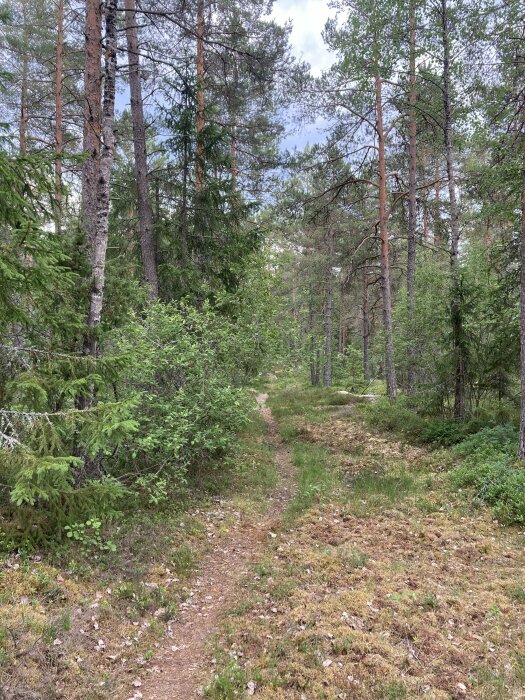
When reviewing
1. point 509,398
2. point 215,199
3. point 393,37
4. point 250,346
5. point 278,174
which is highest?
point 393,37

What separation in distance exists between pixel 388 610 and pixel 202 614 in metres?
2.20

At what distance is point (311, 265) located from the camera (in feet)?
82.5

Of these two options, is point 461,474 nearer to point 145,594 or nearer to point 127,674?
point 145,594

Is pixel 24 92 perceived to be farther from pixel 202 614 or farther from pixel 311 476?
pixel 202 614

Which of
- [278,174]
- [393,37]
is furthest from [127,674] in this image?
[278,174]

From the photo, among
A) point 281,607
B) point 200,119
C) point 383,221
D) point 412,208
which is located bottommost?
point 281,607

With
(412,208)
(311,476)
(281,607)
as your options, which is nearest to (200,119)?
(412,208)

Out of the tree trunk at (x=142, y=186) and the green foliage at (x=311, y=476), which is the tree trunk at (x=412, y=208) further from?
the tree trunk at (x=142, y=186)

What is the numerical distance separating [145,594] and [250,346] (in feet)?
18.2

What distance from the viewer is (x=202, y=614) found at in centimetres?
490

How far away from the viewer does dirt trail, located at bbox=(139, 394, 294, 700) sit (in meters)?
3.84

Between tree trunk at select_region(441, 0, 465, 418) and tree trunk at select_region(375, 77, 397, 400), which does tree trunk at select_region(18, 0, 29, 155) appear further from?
tree trunk at select_region(441, 0, 465, 418)

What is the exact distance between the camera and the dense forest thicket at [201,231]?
4.81 meters

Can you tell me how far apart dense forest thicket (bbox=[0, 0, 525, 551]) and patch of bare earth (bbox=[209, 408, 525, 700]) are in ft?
5.54
